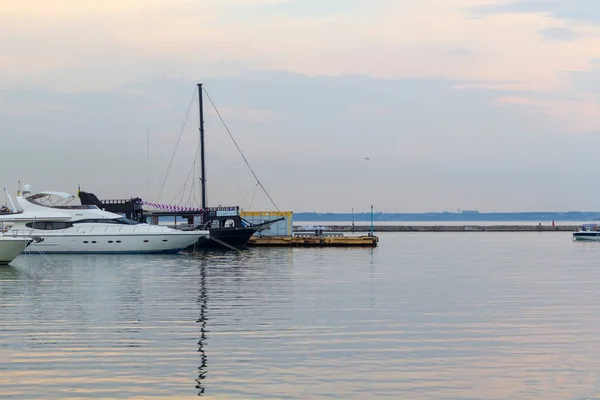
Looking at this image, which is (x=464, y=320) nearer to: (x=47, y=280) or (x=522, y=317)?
(x=522, y=317)

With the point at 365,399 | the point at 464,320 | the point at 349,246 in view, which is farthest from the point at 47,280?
the point at 349,246

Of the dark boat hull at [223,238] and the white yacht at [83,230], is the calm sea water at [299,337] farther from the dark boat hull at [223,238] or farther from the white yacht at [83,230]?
the dark boat hull at [223,238]

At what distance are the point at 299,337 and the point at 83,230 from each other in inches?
1919

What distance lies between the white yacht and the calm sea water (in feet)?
75.5

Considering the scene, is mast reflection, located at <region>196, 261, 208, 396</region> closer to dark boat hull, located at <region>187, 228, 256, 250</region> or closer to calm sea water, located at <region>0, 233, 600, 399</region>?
calm sea water, located at <region>0, 233, 600, 399</region>

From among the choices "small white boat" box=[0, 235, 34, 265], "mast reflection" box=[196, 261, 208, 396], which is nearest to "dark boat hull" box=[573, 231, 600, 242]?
"small white boat" box=[0, 235, 34, 265]

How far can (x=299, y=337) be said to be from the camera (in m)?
22.8

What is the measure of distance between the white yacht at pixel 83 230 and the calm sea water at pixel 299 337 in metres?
23.0

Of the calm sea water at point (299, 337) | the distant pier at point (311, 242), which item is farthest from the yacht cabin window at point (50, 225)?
the calm sea water at point (299, 337)

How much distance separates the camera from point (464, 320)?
1048 inches

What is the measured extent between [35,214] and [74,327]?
46.0 m

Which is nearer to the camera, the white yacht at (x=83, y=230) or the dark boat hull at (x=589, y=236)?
the white yacht at (x=83, y=230)

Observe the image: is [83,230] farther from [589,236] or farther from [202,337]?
[589,236]

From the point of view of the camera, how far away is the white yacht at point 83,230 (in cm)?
6794
